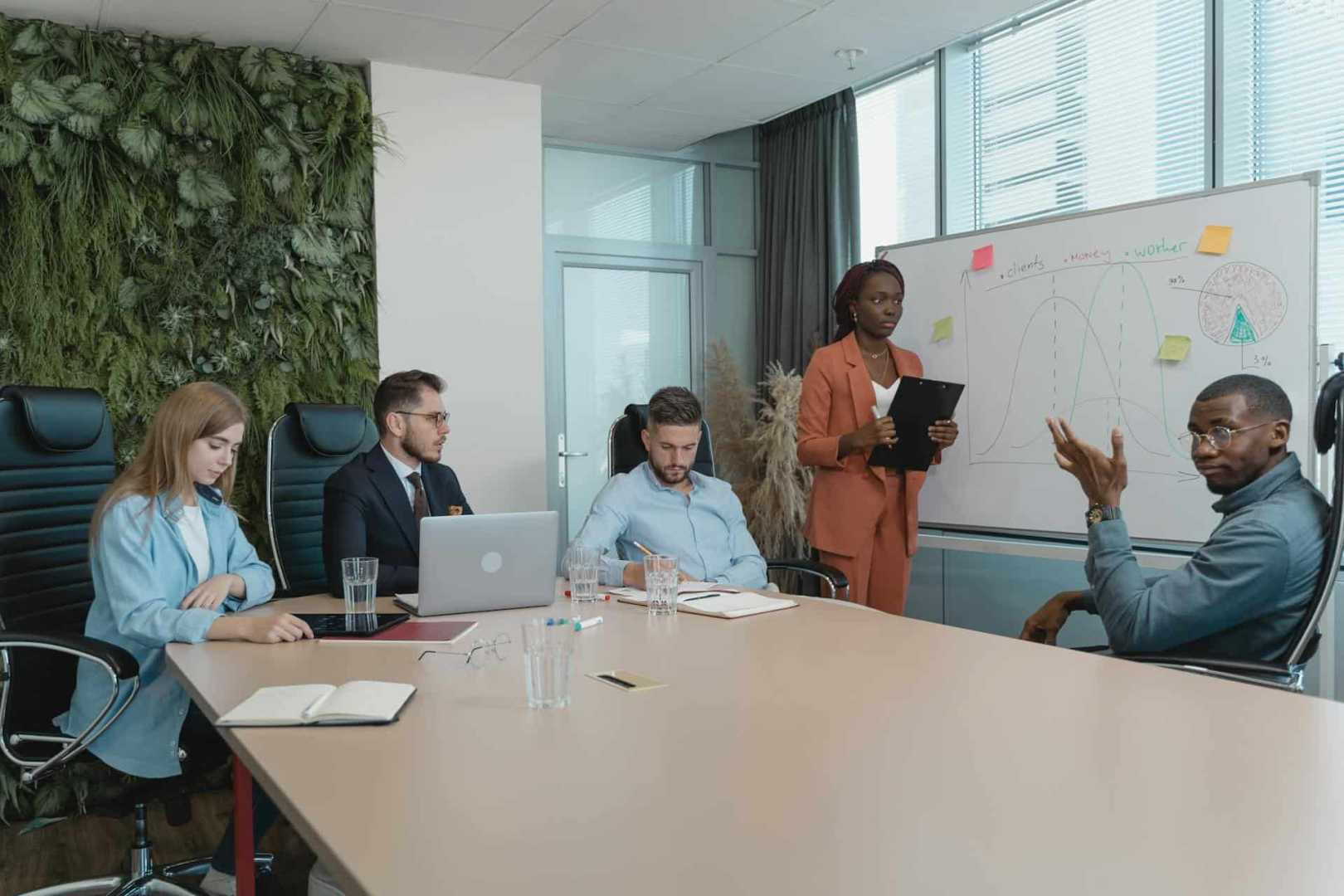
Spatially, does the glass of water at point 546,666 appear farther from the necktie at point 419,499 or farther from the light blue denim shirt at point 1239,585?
the necktie at point 419,499

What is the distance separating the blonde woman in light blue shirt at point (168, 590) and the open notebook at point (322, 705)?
0.47 m

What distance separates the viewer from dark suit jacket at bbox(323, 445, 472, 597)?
262 centimetres

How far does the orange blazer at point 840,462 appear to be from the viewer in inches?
140

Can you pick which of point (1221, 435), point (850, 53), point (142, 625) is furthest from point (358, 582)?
point (850, 53)

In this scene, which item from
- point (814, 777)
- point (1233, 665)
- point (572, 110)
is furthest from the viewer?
point (572, 110)

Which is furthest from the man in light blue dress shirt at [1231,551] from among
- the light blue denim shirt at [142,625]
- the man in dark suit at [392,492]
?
the light blue denim shirt at [142,625]

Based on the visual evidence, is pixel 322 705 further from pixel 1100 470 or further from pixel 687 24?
pixel 687 24

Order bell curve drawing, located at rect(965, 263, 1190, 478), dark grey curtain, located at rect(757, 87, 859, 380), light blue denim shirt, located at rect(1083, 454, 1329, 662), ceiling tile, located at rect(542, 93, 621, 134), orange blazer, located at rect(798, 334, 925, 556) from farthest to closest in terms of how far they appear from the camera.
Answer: dark grey curtain, located at rect(757, 87, 859, 380) < ceiling tile, located at rect(542, 93, 621, 134) < orange blazer, located at rect(798, 334, 925, 556) < bell curve drawing, located at rect(965, 263, 1190, 478) < light blue denim shirt, located at rect(1083, 454, 1329, 662)

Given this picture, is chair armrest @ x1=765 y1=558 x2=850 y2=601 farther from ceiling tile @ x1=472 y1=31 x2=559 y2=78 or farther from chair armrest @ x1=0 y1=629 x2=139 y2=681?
ceiling tile @ x1=472 y1=31 x2=559 y2=78

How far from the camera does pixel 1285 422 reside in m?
2.23

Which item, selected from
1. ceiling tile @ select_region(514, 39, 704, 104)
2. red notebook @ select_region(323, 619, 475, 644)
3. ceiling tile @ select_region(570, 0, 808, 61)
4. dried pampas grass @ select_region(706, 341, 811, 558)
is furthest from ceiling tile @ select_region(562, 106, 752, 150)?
red notebook @ select_region(323, 619, 475, 644)

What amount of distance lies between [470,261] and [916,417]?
78.6 inches

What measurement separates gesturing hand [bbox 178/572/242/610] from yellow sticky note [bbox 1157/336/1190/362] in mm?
2653

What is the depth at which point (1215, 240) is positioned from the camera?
307cm
